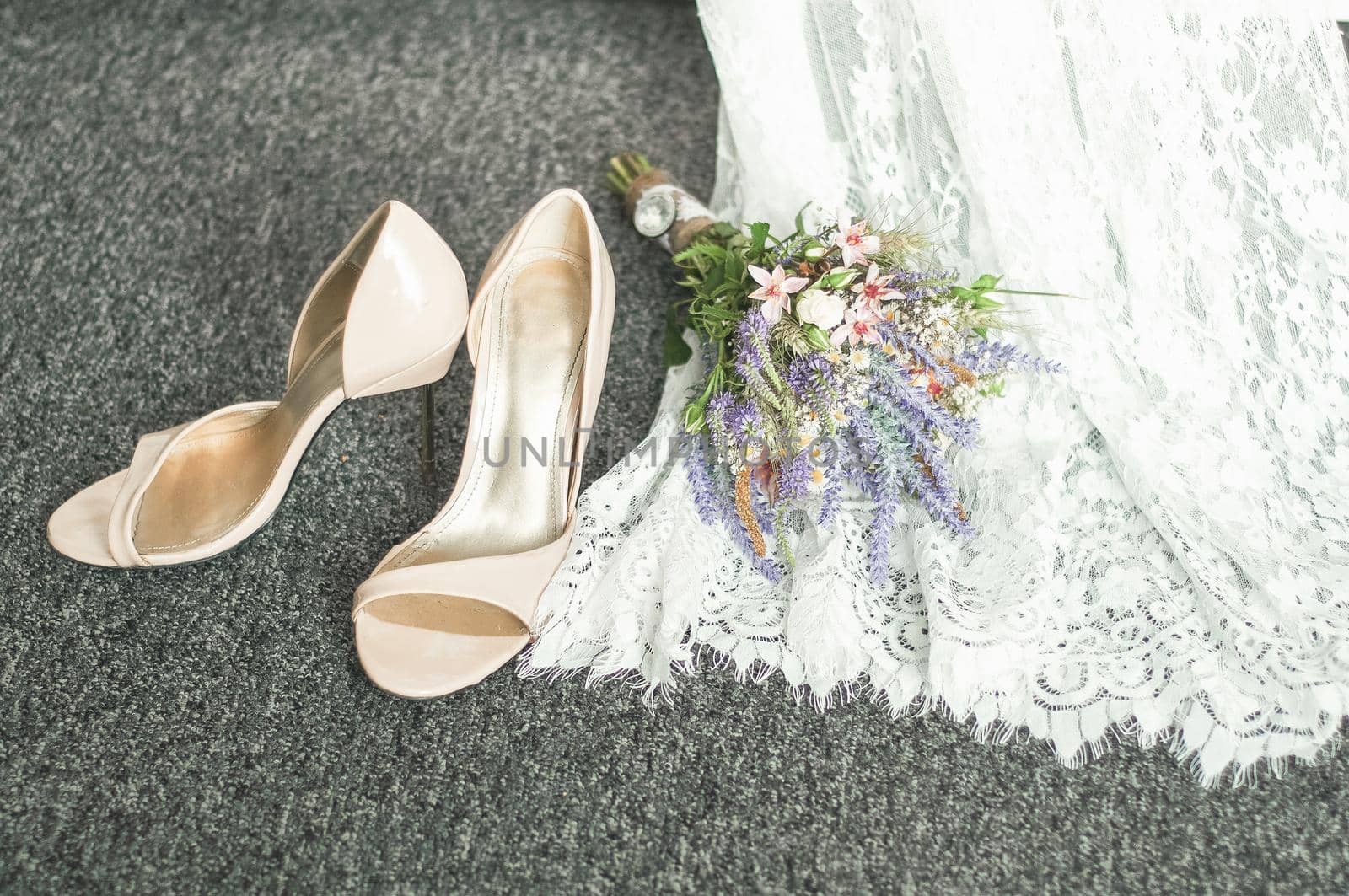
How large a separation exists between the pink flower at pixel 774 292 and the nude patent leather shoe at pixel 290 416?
356 millimetres

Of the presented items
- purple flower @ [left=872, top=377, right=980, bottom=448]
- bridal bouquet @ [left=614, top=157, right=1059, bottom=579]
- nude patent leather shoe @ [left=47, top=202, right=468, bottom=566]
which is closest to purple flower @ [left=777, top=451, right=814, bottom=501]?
bridal bouquet @ [left=614, top=157, right=1059, bottom=579]

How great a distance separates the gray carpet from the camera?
0.98 meters

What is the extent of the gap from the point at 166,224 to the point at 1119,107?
1.44 m

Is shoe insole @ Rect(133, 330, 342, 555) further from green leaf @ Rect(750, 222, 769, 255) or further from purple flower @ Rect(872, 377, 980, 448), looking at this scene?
purple flower @ Rect(872, 377, 980, 448)

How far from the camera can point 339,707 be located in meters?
1.09

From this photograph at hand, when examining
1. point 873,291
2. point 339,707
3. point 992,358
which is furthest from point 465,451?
point 992,358

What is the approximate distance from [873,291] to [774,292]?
0.37 ft

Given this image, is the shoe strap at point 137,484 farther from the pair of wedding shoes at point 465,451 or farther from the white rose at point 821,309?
the white rose at point 821,309

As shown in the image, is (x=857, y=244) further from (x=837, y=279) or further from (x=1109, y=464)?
(x=1109, y=464)

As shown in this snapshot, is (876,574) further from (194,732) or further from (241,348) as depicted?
(241,348)

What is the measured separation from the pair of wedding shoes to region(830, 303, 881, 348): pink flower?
29 cm

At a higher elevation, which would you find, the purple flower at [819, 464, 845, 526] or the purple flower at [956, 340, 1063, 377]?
the purple flower at [956, 340, 1063, 377]

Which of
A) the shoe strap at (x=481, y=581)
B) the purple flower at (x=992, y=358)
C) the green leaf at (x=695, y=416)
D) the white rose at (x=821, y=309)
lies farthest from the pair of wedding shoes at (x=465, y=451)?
the purple flower at (x=992, y=358)

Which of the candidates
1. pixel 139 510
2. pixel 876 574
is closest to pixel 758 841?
pixel 876 574
